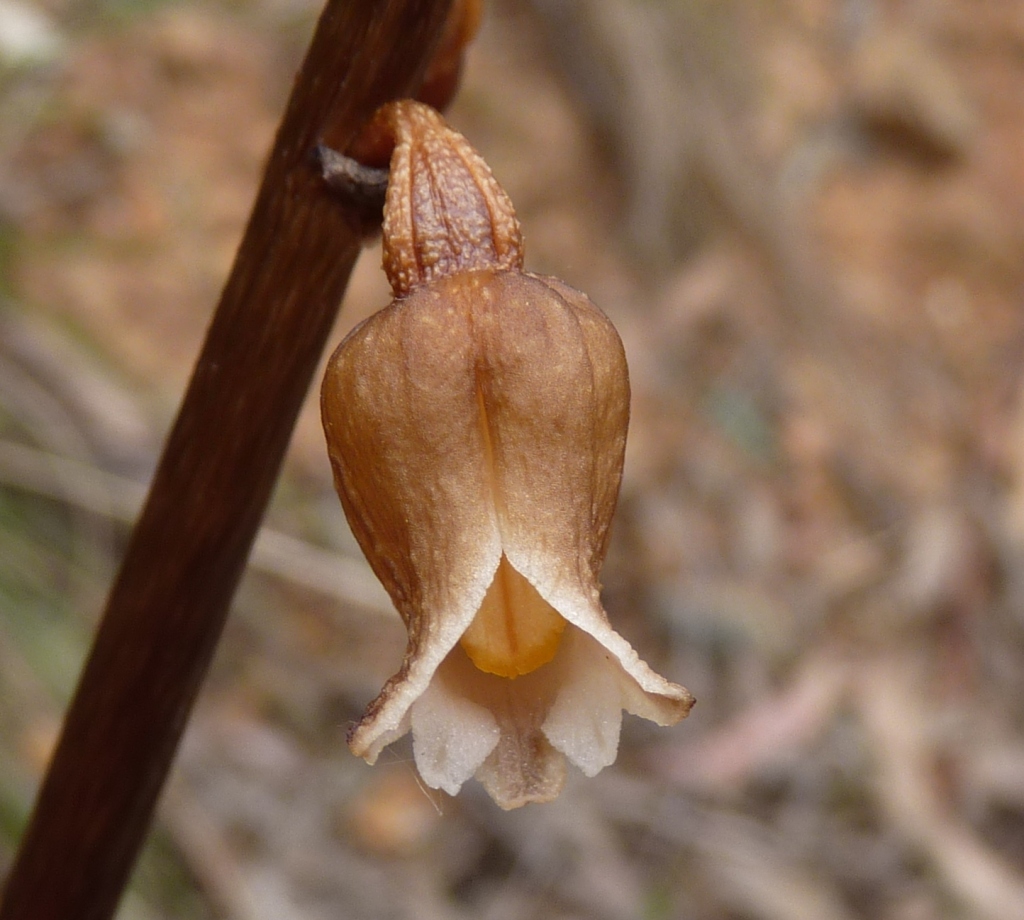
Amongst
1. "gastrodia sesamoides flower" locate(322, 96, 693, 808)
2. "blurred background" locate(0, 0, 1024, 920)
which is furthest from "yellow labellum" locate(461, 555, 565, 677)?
"blurred background" locate(0, 0, 1024, 920)

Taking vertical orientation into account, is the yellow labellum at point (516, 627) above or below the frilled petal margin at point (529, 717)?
above

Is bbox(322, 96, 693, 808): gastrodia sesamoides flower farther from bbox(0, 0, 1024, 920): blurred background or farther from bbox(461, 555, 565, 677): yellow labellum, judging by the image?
bbox(0, 0, 1024, 920): blurred background

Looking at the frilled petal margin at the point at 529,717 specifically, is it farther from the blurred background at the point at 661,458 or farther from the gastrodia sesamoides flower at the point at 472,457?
the blurred background at the point at 661,458

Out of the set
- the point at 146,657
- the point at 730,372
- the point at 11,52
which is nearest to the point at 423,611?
the point at 146,657

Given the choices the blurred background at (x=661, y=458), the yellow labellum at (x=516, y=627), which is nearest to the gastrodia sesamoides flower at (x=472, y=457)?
the yellow labellum at (x=516, y=627)

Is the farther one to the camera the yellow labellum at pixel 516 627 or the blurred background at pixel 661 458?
the blurred background at pixel 661 458

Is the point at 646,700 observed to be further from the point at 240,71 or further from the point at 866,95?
the point at 866,95
